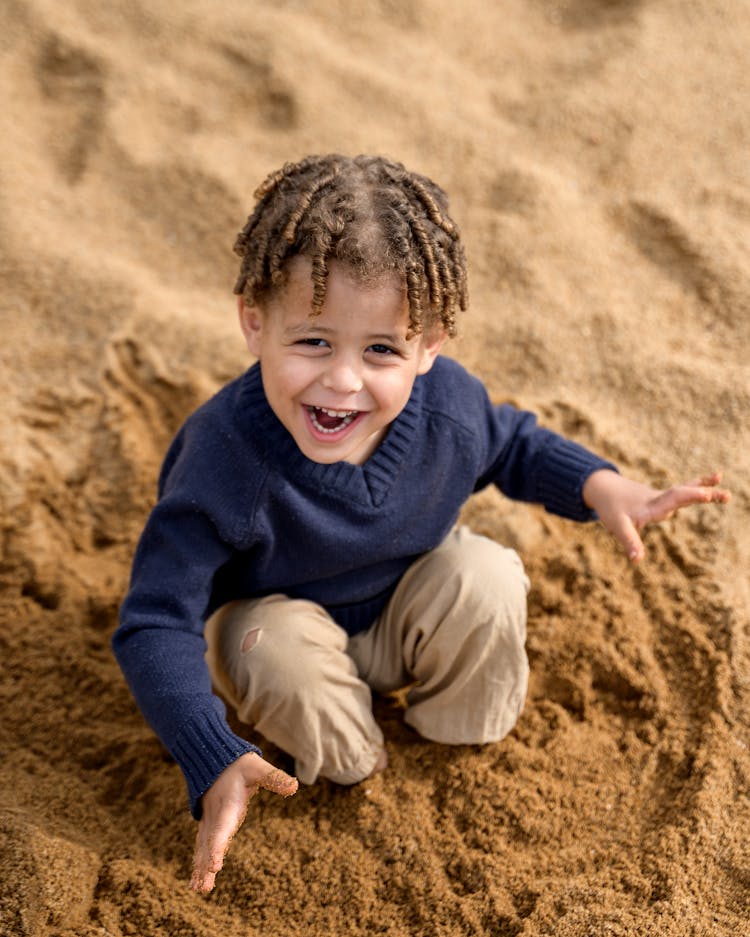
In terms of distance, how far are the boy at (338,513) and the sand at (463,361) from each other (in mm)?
169

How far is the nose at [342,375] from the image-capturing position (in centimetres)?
147

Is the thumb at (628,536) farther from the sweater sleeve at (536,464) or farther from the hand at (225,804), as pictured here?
the hand at (225,804)

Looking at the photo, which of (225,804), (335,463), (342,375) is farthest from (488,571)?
(225,804)

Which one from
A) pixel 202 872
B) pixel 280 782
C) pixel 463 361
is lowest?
pixel 202 872

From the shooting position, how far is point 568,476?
182cm

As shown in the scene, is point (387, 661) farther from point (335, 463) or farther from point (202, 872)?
point (202, 872)

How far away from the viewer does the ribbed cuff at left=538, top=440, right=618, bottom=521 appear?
1810mm

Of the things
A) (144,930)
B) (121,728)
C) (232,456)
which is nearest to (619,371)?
(232,456)

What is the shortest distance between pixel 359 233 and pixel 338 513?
1.46 feet

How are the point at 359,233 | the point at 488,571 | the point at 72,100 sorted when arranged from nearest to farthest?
the point at 359,233 < the point at 488,571 < the point at 72,100

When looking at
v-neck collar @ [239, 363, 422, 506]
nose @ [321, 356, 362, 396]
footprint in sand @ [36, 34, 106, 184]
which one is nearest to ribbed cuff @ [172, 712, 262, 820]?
v-neck collar @ [239, 363, 422, 506]

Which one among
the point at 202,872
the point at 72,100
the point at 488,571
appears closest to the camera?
the point at 202,872

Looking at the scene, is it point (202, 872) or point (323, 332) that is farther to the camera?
point (323, 332)

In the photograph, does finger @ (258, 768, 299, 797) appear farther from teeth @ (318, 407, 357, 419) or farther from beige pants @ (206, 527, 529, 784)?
teeth @ (318, 407, 357, 419)
